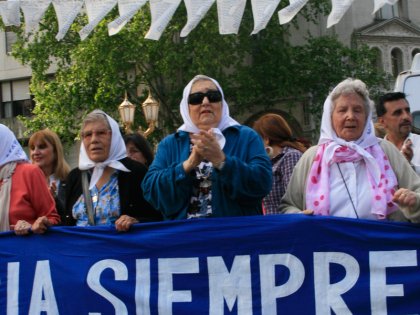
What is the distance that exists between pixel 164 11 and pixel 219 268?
2.13 m

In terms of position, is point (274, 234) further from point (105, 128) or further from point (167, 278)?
point (105, 128)

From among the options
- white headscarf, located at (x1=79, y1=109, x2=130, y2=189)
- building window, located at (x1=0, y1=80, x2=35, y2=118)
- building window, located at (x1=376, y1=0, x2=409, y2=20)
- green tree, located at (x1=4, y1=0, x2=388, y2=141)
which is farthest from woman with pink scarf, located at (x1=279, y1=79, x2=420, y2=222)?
building window, located at (x1=0, y1=80, x2=35, y2=118)

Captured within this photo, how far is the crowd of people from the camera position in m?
4.80

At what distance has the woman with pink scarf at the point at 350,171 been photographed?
190 inches

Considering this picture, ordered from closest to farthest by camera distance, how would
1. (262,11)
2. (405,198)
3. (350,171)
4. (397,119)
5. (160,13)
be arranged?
(405,198), (350,171), (262,11), (160,13), (397,119)

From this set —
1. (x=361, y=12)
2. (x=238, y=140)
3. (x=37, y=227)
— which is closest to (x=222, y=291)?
(x=238, y=140)

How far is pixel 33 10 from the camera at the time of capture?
6.53 metres

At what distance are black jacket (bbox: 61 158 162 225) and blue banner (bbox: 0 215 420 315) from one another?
0.32m

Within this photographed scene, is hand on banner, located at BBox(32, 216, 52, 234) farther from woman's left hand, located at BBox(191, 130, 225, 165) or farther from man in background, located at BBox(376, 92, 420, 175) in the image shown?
man in background, located at BBox(376, 92, 420, 175)

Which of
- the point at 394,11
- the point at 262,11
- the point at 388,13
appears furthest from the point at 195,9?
the point at 394,11

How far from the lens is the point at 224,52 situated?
1126 inches

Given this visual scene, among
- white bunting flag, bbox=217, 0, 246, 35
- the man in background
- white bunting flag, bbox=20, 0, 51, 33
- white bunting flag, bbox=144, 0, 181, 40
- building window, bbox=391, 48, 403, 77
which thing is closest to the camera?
white bunting flag, bbox=217, 0, 246, 35

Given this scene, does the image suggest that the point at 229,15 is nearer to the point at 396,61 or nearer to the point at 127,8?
the point at 127,8

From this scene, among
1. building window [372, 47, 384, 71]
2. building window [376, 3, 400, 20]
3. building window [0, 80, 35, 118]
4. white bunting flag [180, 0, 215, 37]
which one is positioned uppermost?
building window [376, 3, 400, 20]
